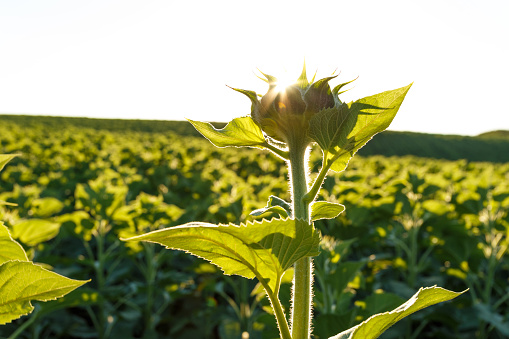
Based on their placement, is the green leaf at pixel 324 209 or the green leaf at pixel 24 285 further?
the green leaf at pixel 324 209

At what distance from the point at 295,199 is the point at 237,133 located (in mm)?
183

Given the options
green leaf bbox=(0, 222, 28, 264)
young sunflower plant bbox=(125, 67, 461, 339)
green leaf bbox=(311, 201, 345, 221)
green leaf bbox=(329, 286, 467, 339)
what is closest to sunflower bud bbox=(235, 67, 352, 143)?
young sunflower plant bbox=(125, 67, 461, 339)

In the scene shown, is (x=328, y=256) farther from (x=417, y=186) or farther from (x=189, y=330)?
(x=189, y=330)

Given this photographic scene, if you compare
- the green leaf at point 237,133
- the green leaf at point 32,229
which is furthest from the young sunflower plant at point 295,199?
the green leaf at point 32,229

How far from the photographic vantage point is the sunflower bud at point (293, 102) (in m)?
0.82

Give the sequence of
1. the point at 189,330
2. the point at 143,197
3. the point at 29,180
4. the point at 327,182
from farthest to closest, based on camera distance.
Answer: the point at 29,180 → the point at 189,330 → the point at 143,197 → the point at 327,182

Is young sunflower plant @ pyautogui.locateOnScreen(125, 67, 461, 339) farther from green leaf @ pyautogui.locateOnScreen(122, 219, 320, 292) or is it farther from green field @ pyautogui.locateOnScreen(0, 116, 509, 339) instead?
green field @ pyautogui.locateOnScreen(0, 116, 509, 339)

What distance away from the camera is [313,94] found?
83 cm

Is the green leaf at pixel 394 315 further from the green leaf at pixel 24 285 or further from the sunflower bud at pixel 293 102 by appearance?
the green leaf at pixel 24 285

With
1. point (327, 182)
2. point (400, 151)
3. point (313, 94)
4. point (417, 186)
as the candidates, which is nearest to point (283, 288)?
point (313, 94)

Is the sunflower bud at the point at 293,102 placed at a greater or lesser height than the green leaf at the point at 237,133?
greater

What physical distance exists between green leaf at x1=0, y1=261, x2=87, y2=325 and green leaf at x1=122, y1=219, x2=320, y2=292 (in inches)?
7.6

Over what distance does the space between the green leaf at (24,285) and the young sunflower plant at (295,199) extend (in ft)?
0.70

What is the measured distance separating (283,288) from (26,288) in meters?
1.16
